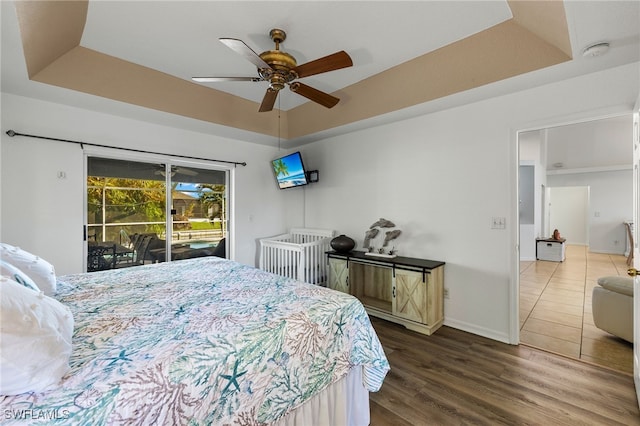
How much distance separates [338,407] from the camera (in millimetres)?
1581

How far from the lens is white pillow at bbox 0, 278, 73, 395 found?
821 millimetres

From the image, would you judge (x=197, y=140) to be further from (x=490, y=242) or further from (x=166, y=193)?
(x=490, y=242)

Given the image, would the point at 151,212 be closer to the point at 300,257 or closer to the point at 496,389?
the point at 300,257

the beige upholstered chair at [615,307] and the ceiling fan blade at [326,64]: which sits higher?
the ceiling fan blade at [326,64]

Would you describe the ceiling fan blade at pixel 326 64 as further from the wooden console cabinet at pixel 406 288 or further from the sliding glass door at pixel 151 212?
the sliding glass door at pixel 151 212

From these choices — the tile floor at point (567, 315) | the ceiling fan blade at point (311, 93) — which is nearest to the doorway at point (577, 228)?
the tile floor at point (567, 315)

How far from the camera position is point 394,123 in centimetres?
361

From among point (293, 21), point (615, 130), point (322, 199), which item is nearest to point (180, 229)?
point (322, 199)

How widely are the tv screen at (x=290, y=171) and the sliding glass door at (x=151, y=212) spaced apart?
0.85 meters

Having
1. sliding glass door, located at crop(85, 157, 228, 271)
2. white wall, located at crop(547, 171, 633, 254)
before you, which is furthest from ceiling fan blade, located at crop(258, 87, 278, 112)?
white wall, located at crop(547, 171, 633, 254)

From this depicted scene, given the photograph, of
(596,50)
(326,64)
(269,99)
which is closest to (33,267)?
A: (269,99)

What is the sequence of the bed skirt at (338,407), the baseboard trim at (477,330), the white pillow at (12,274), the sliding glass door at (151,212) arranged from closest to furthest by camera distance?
1. the white pillow at (12,274)
2. the bed skirt at (338,407)
3. the baseboard trim at (477,330)
4. the sliding glass door at (151,212)

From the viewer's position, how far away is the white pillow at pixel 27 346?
82 centimetres

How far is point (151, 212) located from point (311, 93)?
8.60 feet
